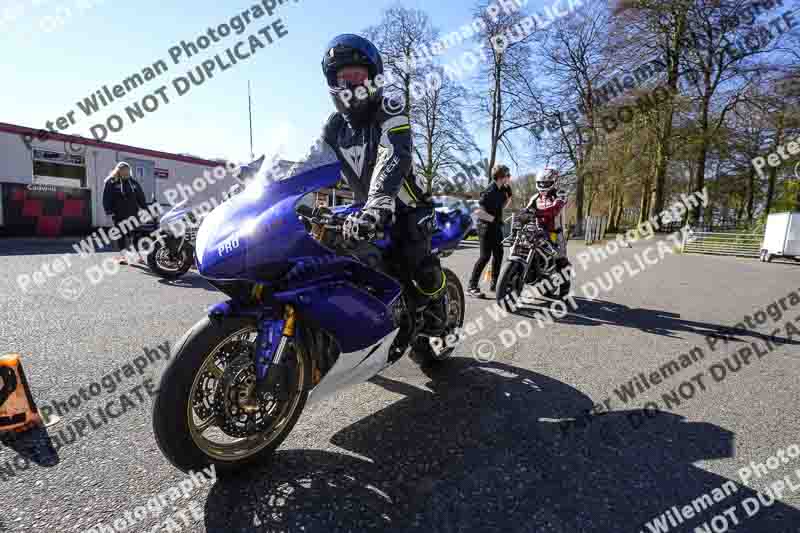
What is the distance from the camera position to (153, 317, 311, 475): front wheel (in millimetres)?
1903

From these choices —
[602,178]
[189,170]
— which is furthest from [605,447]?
[602,178]

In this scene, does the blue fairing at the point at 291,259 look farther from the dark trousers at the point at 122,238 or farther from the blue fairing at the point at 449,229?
the dark trousers at the point at 122,238

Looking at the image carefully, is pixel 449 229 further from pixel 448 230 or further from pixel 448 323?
pixel 448 323

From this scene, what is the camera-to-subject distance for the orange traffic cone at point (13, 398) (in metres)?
2.40

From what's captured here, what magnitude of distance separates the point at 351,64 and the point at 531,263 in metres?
4.47

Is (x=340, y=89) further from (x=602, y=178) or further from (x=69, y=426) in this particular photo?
(x=602, y=178)

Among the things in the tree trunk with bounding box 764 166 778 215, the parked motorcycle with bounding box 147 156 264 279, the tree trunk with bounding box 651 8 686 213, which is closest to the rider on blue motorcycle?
the parked motorcycle with bounding box 147 156 264 279

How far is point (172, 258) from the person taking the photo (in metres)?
7.52

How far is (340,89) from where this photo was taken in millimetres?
2719

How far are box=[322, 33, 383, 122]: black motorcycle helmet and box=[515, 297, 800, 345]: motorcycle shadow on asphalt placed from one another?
3.74 meters

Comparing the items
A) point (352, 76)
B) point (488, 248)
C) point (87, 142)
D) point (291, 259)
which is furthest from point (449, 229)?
point (87, 142)

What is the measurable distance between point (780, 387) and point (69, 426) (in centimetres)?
493

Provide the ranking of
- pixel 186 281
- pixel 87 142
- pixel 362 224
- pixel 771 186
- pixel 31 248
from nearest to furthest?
pixel 362 224, pixel 186 281, pixel 31 248, pixel 87 142, pixel 771 186

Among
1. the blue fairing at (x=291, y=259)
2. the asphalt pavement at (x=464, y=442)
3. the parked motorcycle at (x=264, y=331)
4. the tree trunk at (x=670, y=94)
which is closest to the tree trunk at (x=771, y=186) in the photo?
the tree trunk at (x=670, y=94)
